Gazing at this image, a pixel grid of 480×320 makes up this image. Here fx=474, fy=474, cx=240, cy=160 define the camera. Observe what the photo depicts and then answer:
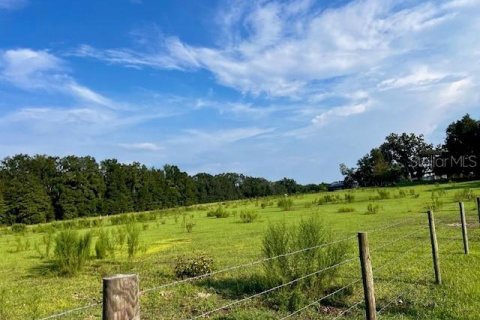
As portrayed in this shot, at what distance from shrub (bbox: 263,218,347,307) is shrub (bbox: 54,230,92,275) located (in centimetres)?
578

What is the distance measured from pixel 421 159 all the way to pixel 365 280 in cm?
9270

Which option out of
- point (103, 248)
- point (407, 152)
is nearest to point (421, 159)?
point (407, 152)

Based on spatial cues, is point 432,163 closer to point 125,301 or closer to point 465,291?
point 465,291

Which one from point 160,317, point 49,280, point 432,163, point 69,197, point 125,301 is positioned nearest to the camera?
point 125,301

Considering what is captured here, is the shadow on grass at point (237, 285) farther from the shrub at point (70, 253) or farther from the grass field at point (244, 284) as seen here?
the shrub at point (70, 253)

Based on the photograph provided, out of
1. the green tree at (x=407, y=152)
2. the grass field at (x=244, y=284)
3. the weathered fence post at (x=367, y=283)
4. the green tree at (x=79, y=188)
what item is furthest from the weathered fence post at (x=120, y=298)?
the green tree at (x=407, y=152)

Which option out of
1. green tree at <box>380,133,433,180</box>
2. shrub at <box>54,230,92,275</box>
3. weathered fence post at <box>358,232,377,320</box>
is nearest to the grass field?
shrub at <box>54,230,92,275</box>

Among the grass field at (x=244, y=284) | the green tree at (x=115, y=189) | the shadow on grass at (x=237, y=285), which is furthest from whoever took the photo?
the green tree at (x=115, y=189)

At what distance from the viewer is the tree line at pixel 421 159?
69000mm

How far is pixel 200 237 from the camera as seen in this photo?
18.3 metres

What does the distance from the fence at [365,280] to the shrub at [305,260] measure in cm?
9

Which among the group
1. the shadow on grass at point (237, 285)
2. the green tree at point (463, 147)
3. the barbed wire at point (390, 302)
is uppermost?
the green tree at point (463, 147)

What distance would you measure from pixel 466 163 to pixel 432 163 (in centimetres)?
1307

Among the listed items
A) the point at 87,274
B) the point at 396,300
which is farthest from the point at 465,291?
the point at 87,274
